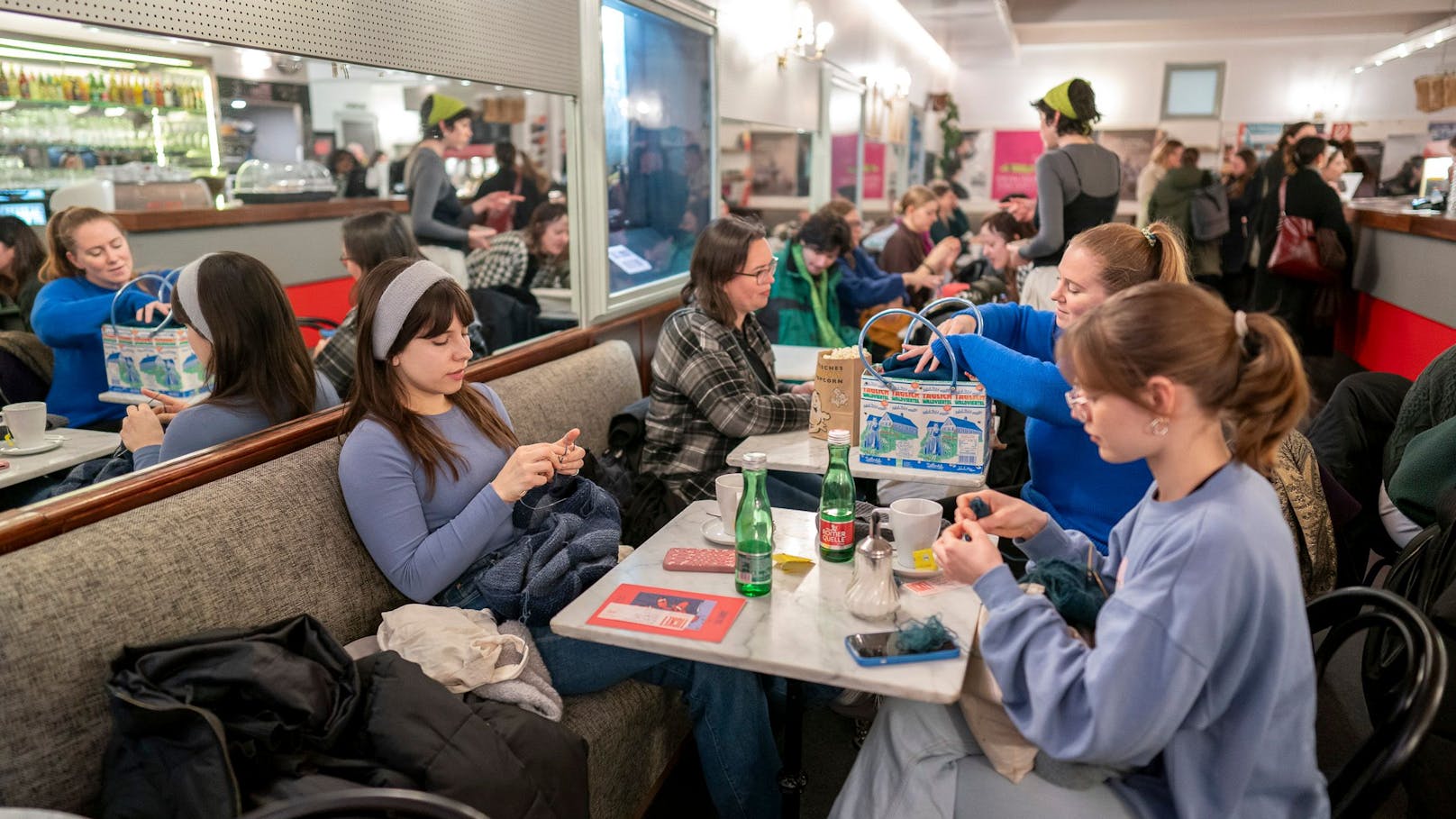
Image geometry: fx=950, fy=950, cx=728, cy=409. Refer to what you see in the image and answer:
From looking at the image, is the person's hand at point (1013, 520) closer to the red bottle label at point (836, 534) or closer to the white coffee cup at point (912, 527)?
the white coffee cup at point (912, 527)

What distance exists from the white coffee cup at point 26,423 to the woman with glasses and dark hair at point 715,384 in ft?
5.36

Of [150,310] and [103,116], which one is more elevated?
[103,116]

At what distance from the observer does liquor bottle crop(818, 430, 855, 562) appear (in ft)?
5.94

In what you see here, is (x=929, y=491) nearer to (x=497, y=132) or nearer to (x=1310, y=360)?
(x=1310, y=360)

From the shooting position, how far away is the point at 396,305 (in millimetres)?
2053

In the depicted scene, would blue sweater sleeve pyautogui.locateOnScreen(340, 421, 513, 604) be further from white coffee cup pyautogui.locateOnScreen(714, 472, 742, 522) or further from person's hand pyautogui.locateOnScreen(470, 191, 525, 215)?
person's hand pyautogui.locateOnScreen(470, 191, 525, 215)

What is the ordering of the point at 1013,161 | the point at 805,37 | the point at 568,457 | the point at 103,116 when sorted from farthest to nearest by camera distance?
the point at 1013,161
the point at 103,116
the point at 805,37
the point at 568,457

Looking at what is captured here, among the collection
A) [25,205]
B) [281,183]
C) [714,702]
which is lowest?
[714,702]

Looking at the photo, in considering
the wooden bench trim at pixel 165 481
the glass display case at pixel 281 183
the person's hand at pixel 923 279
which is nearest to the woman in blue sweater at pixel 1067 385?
the wooden bench trim at pixel 165 481

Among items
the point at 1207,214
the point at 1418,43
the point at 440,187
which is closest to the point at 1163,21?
the point at 1418,43

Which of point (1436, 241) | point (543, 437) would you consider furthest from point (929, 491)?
point (1436, 241)

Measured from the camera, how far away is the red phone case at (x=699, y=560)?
6.00 feet

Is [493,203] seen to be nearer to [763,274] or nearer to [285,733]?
[763,274]

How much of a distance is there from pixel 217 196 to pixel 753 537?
5821 millimetres
